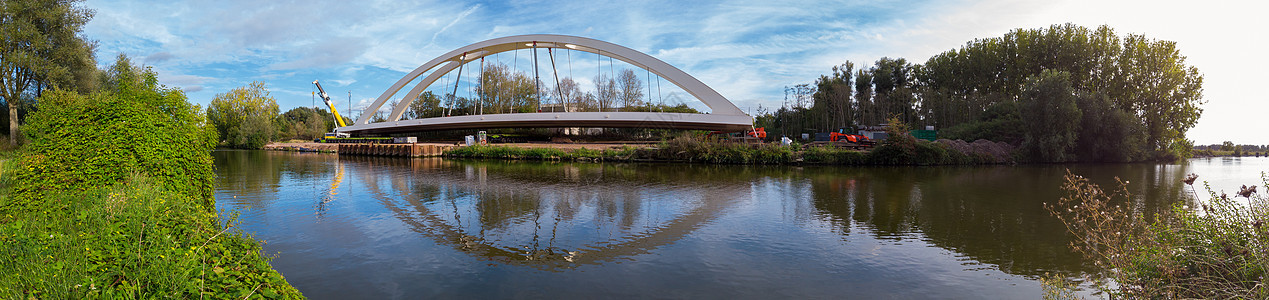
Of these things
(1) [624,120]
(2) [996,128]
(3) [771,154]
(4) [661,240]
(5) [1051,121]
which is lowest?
(4) [661,240]

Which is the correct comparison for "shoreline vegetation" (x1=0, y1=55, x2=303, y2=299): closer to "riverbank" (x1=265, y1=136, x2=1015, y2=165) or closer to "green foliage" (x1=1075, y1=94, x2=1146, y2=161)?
"riverbank" (x1=265, y1=136, x2=1015, y2=165)

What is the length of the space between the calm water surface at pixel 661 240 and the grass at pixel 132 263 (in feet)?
4.86

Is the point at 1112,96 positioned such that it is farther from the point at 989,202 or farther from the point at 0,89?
the point at 0,89

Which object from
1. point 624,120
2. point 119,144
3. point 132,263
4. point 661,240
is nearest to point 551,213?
point 661,240

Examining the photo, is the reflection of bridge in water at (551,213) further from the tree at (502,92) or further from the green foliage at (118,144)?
the tree at (502,92)

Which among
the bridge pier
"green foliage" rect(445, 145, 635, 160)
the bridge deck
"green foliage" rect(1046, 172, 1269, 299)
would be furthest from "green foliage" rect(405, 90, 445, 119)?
"green foliage" rect(1046, 172, 1269, 299)

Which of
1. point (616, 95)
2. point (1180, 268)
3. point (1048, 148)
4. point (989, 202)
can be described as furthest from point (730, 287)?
point (616, 95)

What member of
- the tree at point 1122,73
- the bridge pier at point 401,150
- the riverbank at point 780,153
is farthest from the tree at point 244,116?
the tree at point 1122,73

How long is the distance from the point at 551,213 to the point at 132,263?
6.69 metres

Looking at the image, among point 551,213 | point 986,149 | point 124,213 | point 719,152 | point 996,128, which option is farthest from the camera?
point 996,128

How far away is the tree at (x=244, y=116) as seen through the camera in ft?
174

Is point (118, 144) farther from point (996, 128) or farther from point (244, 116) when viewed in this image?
point (244, 116)

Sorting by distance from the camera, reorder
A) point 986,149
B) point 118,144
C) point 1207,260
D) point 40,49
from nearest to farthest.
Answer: point 1207,260 < point 118,144 < point 40,49 < point 986,149

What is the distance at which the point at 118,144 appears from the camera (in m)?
6.32
